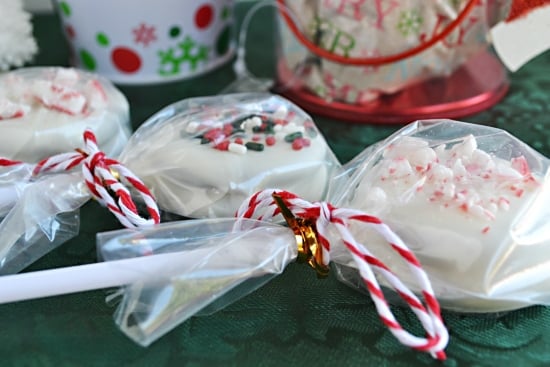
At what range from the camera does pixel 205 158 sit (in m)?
0.57

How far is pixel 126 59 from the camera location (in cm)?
84

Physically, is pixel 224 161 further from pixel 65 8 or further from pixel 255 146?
pixel 65 8

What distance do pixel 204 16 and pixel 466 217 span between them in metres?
0.50

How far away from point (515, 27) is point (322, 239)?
384mm

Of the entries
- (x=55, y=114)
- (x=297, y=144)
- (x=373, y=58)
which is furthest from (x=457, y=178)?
(x=55, y=114)

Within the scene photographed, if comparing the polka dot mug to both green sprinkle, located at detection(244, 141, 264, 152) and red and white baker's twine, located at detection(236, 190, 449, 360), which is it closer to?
green sprinkle, located at detection(244, 141, 264, 152)

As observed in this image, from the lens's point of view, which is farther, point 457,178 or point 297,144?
point 297,144

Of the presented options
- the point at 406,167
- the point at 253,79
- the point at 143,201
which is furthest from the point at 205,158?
the point at 253,79

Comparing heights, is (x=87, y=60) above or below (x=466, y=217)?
below

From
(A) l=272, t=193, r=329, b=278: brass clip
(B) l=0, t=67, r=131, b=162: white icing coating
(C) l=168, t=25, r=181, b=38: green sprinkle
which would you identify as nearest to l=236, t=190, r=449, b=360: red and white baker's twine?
(A) l=272, t=193, r=329, b=278: brass clip

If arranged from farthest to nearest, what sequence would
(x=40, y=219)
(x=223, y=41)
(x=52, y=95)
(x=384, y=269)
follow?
(x=223, y=41)
(x=52, y=95)
(x=40, y=219)
(x=384, y=269)

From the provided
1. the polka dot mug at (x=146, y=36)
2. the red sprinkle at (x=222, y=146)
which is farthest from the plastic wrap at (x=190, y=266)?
the polka dot mug at (x=146, y=36)

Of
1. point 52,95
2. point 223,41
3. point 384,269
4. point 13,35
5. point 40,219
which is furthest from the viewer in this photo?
point 223,41

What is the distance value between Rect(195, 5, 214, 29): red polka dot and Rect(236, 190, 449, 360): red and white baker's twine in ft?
1.35
